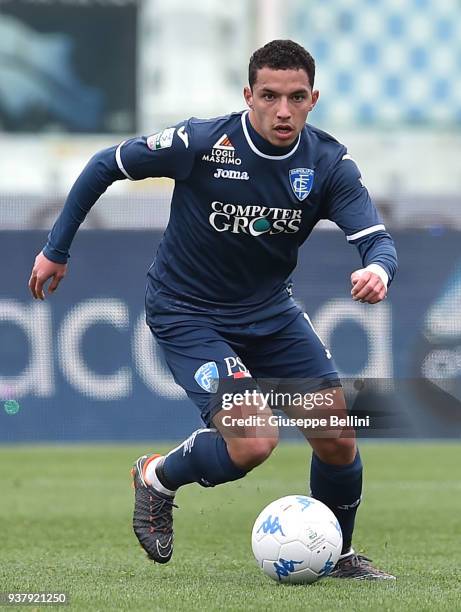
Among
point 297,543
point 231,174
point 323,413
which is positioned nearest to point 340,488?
point 323,413

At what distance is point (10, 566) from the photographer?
19.7 feet

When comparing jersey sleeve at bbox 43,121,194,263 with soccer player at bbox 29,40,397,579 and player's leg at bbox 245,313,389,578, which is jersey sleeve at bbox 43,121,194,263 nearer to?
soccer player at bbox 29,40,397,579

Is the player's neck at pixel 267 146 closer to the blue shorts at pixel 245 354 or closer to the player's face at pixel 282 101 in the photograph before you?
the player's face at pixel 282 101

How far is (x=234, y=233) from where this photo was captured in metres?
5.60

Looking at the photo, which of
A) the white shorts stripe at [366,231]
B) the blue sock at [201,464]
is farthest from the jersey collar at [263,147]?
the blue sock at [201,464]

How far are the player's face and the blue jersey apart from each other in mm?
137

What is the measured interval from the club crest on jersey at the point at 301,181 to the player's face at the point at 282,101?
133 mm

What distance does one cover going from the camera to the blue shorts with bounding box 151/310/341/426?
5.50 metres

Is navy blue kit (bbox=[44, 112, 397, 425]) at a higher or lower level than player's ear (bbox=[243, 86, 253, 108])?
lower

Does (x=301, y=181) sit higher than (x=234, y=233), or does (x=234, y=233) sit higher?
(x=301, y=181)

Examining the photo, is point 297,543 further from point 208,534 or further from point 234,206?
point 208,534

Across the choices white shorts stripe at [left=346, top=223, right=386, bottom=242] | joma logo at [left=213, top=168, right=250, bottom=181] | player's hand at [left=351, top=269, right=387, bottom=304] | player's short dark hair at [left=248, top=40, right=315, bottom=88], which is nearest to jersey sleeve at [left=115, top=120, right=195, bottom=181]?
joma logo at [left=213, top=168, right=250, bottom=181]

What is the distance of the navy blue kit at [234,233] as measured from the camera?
18.1 ft

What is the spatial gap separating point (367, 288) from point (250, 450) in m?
0.79
